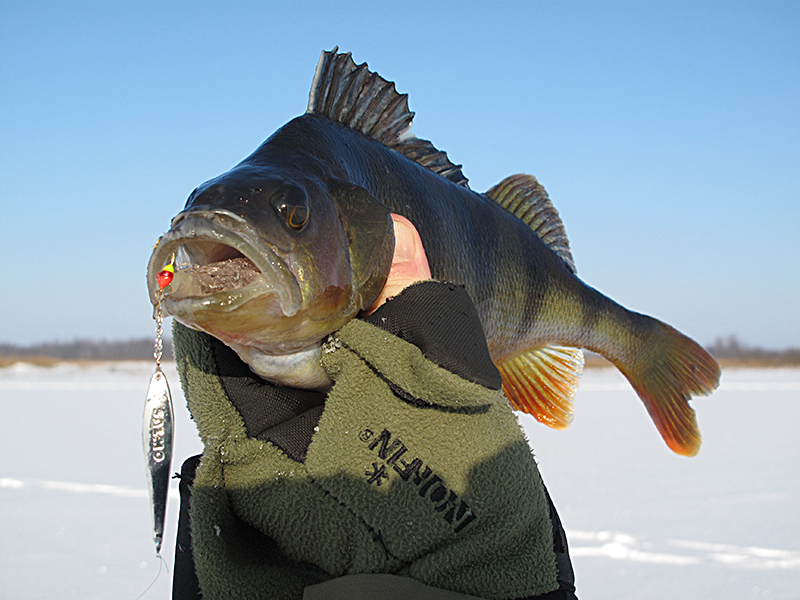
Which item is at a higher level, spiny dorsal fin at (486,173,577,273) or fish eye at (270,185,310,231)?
spiny dorsal fin at (486,173,577,273)

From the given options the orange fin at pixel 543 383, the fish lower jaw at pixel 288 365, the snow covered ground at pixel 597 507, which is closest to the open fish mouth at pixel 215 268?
the fish lower jaw at pixel 288 365

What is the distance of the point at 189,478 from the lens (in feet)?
4.67

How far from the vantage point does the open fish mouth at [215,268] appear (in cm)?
106

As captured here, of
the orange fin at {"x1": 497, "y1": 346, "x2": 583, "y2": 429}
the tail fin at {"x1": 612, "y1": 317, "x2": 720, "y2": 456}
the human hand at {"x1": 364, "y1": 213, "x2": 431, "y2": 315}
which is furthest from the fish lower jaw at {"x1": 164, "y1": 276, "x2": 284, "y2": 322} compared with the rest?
the tail fin at {"x1": 612, "y1": 317, "x2": 720, "y2": 456}

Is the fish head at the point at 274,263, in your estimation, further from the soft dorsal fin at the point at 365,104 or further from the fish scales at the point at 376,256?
the soft dorsal fin at the point at 365,104

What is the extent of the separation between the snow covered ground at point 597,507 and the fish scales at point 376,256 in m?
0.61

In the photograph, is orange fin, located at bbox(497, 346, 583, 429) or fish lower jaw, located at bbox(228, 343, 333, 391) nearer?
fish lower jaw, located at bbox(228, 343, 333, 391)

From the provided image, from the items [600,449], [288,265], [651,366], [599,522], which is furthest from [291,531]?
[600,449]

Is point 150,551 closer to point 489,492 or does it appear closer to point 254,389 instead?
point 254,389

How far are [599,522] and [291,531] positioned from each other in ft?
10.3

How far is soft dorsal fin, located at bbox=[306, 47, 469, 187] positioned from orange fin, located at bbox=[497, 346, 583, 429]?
82 centimetres

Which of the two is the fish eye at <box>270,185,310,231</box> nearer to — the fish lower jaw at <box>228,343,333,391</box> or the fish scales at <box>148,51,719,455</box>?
the fish scales at <box>148,51,719,455</box>

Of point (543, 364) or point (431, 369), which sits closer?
point (431, 369)

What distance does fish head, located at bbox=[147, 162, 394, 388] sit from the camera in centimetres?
108
